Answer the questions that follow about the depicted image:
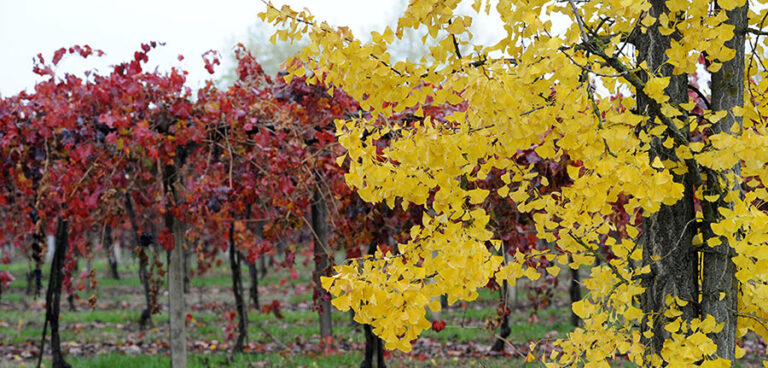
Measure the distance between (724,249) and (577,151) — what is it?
64 cm

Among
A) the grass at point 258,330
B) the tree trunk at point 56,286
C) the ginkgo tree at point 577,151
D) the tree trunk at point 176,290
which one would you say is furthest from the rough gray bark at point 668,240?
the tree trunk at point 56,286

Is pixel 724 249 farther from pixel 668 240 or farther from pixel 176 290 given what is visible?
pixel 176 290

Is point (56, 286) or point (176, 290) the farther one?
point (56, 286)

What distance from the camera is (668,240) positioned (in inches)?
92.0

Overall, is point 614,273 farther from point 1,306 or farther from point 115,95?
point 1,306

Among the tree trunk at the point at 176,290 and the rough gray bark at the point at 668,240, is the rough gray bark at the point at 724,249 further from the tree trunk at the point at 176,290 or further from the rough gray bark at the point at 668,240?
the tree trunk at the point at 176,290

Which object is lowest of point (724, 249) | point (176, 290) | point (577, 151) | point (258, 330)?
point (258, 330)

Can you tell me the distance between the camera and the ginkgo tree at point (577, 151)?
185 centimetres

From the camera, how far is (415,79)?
2096 millimetres

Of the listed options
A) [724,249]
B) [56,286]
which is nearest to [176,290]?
[56,286]

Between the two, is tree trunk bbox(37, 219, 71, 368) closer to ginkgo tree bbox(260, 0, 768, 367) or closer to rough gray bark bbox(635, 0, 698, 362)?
ginkgo tree bbox(260, 0, 768, 367)

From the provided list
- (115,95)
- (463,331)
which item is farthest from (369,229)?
(463,331)

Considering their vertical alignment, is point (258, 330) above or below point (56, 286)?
below

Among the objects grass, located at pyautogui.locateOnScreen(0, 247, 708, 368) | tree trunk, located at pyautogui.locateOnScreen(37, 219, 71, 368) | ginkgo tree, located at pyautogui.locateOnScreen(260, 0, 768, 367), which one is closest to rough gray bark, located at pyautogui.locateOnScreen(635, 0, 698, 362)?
ginkgo tree, located at pyautogui.locateOnScreen(260, 0, 768, 367)
